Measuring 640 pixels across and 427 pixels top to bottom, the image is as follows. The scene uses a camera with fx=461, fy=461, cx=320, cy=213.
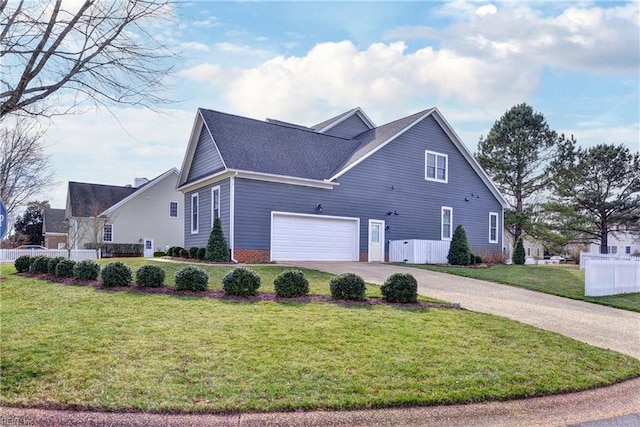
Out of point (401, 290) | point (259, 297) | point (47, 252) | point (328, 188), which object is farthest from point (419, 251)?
point (47, 252)

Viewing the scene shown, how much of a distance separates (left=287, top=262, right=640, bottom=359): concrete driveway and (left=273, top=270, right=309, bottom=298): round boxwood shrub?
3.28 metres

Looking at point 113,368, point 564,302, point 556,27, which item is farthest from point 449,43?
point 113,368

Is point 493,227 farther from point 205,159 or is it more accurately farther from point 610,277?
point 205,159

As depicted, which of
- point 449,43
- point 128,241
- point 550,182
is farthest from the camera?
point 550,182

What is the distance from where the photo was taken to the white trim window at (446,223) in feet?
78.8

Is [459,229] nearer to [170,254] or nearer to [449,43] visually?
[449,43]

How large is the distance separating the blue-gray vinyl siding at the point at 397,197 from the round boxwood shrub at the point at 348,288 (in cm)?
917

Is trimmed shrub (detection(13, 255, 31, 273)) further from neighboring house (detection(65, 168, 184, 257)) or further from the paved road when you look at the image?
neighboring house (detection(65, 168, 184, 257))

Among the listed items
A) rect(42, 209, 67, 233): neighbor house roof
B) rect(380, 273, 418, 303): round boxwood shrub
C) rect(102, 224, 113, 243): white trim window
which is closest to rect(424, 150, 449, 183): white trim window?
rect(380, 273, 418, 303): round boxwood shrub

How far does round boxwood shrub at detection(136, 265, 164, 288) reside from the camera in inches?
403

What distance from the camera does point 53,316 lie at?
25.7 ft

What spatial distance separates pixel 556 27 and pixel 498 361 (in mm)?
8582

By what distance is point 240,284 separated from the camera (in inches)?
373

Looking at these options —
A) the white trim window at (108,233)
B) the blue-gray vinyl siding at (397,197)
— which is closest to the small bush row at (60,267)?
the blue-gray vinyl siding at (397,197)
